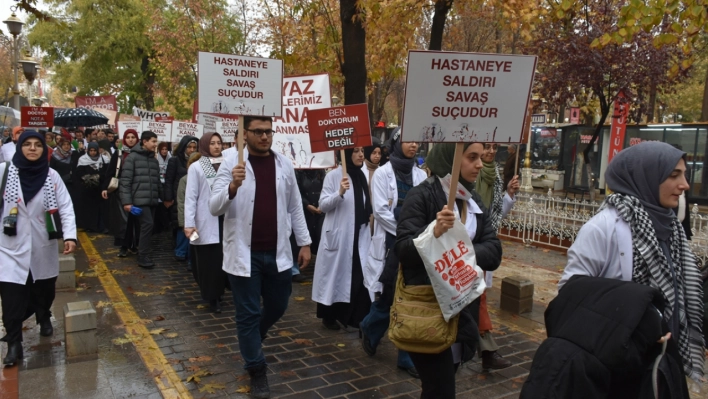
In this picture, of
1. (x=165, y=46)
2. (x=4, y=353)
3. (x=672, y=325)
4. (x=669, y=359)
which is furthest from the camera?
(x=165, y=46)

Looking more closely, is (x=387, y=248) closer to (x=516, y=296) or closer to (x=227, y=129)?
(x=516, y=296)

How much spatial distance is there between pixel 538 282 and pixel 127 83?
31.9 m

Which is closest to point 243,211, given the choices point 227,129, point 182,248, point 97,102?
point 182,248

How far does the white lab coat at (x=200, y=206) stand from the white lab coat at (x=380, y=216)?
81.4 inches

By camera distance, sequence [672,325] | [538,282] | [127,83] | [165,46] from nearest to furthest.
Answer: [672,325] < [538,282] < [165,46] < [127,83]

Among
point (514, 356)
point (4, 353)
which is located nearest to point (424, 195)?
point (514, 356)

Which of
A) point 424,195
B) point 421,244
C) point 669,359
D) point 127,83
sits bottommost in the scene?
point 669,359

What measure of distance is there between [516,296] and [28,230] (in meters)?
4.97

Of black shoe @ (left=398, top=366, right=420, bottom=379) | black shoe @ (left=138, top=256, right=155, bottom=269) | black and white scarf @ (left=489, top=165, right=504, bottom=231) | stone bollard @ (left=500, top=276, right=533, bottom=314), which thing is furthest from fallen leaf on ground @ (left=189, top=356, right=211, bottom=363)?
black shoe @ (left=138, top=256, right=155, bottom=269)

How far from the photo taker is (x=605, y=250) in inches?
99.8

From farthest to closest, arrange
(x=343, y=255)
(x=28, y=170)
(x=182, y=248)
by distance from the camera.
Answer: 1. (x=182, y=248)
2. (x=343, y=255)
3. (x=28, y=170)

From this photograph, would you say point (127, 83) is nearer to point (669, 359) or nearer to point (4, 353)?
point (4, 353)

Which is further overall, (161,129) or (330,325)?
(161,129)

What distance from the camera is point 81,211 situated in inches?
452
